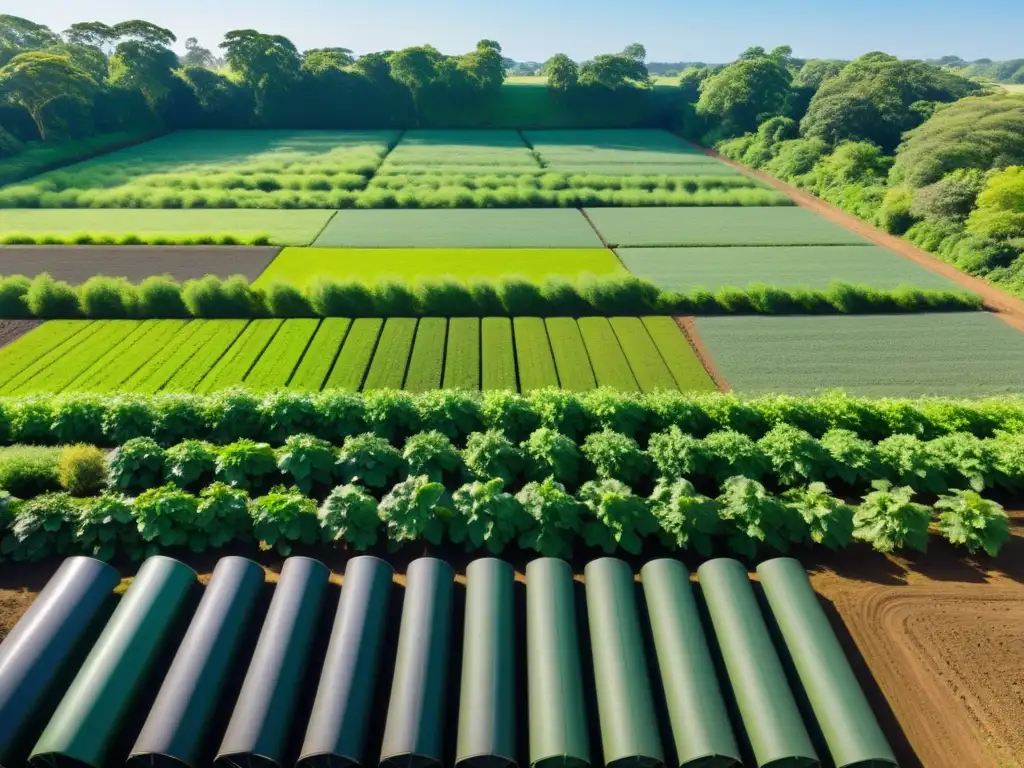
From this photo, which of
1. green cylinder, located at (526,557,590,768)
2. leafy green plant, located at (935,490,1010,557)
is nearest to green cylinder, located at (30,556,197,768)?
green cylinder, located at (526,557,590,768)

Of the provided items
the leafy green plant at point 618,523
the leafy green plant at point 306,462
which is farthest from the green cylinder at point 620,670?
the leafy green plant at point 306,462

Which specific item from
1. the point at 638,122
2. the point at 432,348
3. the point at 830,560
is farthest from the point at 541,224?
the point at 638,122

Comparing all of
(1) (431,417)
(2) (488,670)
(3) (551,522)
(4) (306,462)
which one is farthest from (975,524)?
(4) (306,462)

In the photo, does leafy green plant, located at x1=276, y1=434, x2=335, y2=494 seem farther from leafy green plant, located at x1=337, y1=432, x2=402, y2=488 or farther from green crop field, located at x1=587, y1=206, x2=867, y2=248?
green crop field, located at x1=587, y1=206, x2=867, y2=248

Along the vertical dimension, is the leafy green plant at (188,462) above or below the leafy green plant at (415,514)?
below

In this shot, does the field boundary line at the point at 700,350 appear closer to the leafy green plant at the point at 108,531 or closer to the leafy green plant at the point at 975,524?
the leafy green plant at the point at 975,524

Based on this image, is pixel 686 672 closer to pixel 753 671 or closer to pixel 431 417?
pixel 753 671

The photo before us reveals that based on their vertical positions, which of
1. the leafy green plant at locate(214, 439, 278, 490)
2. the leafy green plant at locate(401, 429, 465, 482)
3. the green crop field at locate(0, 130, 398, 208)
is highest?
the leafy green plant at locate(401, 429, 465, 482)

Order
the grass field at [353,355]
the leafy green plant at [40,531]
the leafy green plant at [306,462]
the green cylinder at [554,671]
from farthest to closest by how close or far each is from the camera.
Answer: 1. the grass field at [353,355]
2. the leafy green plant at [306,462]
3. the leafy green plant at [40,531]
4. the green cylinder at [554,671]
